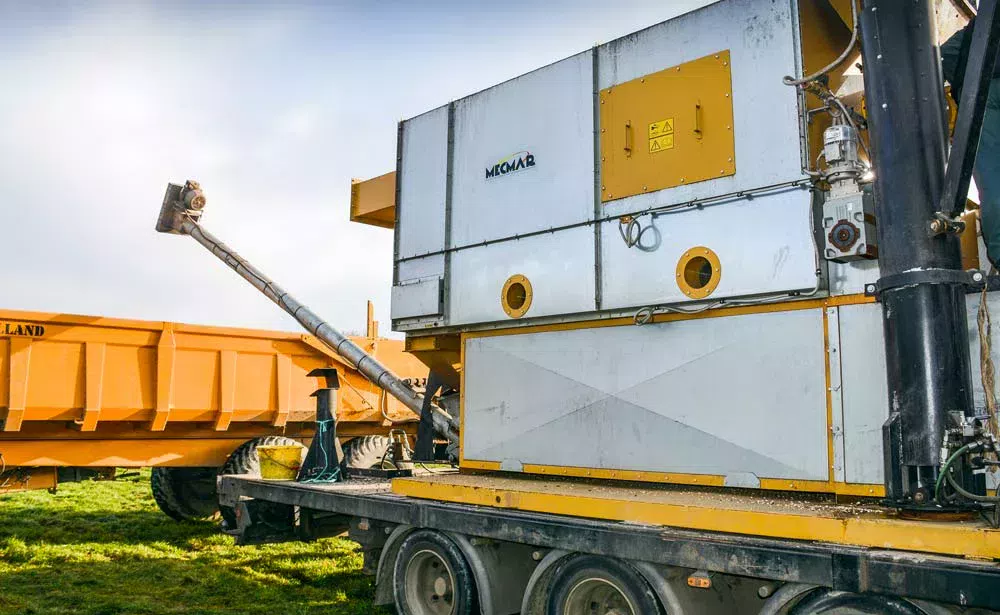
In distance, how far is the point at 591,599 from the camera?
475 cm

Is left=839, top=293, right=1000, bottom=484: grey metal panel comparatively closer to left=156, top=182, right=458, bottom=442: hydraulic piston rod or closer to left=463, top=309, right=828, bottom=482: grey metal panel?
left=463, top=309, right=828, bottom=482: grey metal panel

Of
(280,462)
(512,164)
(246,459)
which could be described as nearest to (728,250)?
(512,164)

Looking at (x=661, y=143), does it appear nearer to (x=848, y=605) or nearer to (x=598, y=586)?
(x=598, y=586)

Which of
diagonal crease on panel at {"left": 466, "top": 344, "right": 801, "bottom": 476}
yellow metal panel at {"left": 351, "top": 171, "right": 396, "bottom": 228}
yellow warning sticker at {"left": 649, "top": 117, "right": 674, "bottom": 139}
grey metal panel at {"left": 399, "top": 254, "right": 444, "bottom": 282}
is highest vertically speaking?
yellow metal panel at {"left": 351, "top": 171, "right": 396, "bottom": 228}

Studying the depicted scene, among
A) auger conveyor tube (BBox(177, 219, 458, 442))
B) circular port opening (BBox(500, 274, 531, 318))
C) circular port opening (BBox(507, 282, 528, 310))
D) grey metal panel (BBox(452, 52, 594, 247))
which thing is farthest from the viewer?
auger conveyor tube (BBox(177, 219, 458, 442))

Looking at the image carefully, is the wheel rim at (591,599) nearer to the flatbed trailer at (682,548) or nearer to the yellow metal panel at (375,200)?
the flatbed trailer at (682,548)

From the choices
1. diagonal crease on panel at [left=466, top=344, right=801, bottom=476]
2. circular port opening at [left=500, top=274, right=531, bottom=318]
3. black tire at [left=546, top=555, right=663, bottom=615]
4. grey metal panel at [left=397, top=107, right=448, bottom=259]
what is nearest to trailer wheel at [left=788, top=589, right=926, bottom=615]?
black tire at [left=546, top=555, right=663, bottom=615]

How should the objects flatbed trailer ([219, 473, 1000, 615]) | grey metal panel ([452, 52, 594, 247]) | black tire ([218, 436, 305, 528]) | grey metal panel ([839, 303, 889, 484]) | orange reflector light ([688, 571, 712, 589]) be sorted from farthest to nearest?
black tire ([218, 436, 305, 528]) → grey metal panel ([452, 52, 594, 247]) → grey metal panel ([839, 303, 889, 484]) → orange reflector light ([688, 571, 712, 589]) → flatbed trailer ([219, 473, 1000, 615])

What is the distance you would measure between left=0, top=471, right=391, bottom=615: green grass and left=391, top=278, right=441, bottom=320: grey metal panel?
98.9 inches

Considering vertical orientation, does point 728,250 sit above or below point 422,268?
below

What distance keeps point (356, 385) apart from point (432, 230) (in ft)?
16.5

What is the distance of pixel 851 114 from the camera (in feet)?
15.3

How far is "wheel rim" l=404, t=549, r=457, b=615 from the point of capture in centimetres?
574

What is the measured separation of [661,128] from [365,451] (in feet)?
23.4
